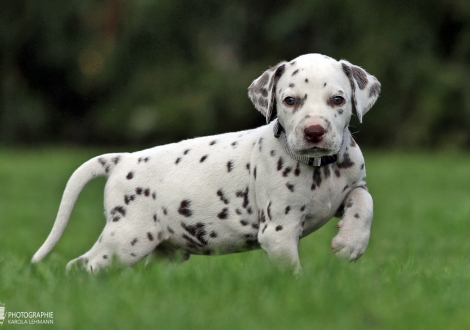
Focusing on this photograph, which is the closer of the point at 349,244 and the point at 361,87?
the point at 349,244

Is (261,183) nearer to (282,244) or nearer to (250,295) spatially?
(282,244)

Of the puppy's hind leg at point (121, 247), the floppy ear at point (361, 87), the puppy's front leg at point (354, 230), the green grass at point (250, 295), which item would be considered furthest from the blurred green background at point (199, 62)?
the puppy's front leg at point (354, 230)

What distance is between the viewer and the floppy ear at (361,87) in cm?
516

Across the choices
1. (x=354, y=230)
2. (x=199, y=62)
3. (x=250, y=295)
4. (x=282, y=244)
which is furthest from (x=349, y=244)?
(x=199, y=62)

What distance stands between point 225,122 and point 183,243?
61.2 ft

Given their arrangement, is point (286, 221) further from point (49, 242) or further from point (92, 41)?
point (92, 41)

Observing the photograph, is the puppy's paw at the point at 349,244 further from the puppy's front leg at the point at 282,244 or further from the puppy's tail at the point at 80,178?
the puppy's tail at the point at 80,178

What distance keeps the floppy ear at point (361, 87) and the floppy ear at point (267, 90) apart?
43cm

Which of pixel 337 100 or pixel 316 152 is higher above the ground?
pixel 337 100

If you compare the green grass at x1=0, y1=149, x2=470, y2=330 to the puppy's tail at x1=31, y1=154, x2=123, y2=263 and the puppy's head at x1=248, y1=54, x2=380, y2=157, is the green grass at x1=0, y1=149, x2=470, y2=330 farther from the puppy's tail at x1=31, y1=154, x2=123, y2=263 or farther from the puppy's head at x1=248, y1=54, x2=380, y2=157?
the puppy's head at x1=248, y1=54, x2=380, y2=157

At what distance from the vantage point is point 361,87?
5.21 metres

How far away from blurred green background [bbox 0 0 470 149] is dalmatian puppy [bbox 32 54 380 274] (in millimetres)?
16651

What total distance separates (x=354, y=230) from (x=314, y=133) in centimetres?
69

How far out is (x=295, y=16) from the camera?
24.0 metres
